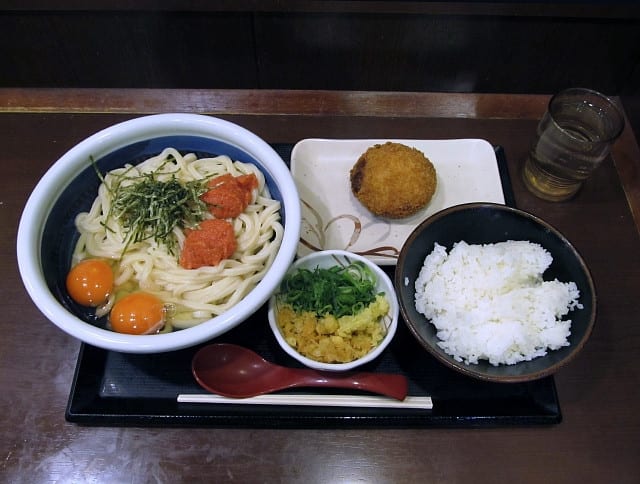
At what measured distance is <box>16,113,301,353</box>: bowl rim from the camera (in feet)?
4.47

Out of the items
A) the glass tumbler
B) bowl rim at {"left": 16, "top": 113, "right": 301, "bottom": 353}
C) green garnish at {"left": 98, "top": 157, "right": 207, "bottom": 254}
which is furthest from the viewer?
the glass tumbler

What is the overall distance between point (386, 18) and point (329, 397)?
1708 millimetres

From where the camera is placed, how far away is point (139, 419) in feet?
5.01

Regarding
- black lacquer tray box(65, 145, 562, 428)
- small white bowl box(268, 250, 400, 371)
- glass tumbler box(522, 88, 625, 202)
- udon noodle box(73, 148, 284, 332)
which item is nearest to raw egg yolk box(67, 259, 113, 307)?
udon noodle box(73, 148, 284, 332)

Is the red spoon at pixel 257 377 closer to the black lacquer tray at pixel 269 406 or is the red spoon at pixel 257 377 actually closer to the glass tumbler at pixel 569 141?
the black lacquer tray at pixel 269 406

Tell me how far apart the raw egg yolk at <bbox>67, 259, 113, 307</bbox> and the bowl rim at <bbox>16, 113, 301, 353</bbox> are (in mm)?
101

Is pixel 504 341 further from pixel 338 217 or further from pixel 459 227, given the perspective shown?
pixel 338 217

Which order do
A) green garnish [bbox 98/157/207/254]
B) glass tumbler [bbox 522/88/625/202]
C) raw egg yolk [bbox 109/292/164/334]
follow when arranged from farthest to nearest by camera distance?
glass tumbler [bbox 522/88/625/202]
green garnish [bbox 98/157/207/254]
raw egg yolk [bbox 109/292/164/334]

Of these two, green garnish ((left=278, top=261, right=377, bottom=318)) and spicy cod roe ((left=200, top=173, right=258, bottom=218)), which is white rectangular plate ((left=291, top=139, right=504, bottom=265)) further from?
spicy cod roe ((left=200, top=173, right=258, bottom=218))

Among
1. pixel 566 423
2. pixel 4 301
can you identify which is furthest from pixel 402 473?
pixel 4 301

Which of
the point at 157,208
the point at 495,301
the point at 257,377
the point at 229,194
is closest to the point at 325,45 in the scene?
the point at 229,194

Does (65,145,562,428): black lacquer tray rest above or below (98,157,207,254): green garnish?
below

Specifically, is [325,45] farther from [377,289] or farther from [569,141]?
[377,289]

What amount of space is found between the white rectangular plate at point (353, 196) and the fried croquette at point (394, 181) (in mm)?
58
